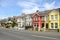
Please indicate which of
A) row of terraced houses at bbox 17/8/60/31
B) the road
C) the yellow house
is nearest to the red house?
row of terraced houses at bbox 17/8/60/31

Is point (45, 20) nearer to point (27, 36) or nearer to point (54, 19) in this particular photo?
point (54, 19)

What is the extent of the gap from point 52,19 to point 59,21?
3073 mm

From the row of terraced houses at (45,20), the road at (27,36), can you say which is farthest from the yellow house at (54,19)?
the road at (27,36)

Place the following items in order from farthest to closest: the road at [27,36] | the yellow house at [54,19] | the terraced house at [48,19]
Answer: the terraced house at [48,19], the yellow house at [54,19], the road at [27,36]

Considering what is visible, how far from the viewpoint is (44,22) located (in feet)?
232

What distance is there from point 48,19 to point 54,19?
3391 mm

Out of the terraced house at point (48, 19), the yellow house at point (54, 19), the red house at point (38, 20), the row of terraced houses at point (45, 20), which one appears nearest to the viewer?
the yellow house at point (54, 19)

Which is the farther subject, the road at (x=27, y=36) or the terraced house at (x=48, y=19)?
the terraced house at (x=48, y=19)

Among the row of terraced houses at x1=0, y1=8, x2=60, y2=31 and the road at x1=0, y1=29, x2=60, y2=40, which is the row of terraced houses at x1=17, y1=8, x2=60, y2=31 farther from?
the road at x1=0, y1=29, x2=60, y2=40

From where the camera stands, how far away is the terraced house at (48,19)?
64000mm

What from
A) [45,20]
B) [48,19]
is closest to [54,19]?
[48,19]

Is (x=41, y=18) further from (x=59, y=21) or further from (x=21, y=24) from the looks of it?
(x=21, y=24)

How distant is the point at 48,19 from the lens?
2665 inches

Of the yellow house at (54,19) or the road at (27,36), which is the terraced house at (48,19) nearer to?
the yellow house at (54,19)
